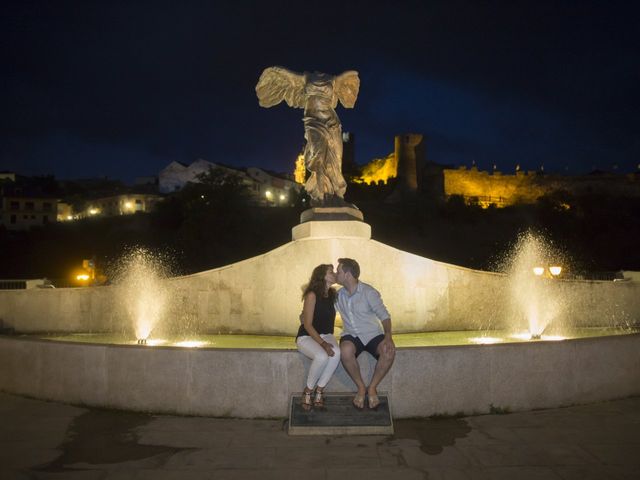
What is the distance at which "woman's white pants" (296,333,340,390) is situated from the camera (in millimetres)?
5453

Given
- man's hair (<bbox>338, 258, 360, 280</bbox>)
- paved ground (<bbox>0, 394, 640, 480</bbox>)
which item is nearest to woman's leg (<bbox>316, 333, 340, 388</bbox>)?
paved ground (<bbox>0, 394, 640, 480</bbox>)

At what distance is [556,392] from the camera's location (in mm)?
6141

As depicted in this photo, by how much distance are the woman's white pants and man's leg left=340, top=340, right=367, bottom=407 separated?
0.06 m

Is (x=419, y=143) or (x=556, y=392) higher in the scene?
(x=419, y=143)

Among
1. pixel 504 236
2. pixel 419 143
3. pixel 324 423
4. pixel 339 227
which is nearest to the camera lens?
pixel 324 423

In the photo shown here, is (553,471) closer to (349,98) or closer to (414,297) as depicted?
(414,297)

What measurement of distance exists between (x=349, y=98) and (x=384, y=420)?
759 cm

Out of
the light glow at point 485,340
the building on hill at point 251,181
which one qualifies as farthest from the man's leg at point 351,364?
the building on hill at point 251,181

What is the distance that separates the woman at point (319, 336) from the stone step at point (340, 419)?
10 centimetres

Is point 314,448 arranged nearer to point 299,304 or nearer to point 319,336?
point 319,336

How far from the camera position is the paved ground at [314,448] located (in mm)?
4414

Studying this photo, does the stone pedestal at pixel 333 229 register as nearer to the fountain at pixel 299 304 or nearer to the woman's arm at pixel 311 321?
the fountain at pixel 299 304

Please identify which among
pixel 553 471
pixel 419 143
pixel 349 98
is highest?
pixel 419 143

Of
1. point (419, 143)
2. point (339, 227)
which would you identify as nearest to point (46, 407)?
point (339, 227)
